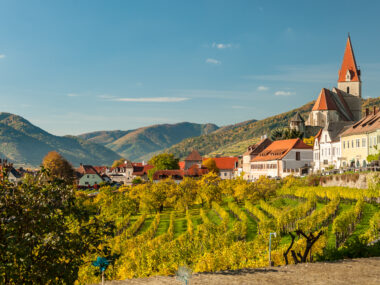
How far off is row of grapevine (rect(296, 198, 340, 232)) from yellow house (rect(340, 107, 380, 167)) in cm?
1833

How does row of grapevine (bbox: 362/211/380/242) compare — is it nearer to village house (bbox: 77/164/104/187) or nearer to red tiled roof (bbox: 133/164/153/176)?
village house (bbox: 77/164/104/187)

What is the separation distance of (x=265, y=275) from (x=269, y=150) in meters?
84.9

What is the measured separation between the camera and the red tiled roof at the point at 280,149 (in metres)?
86.4

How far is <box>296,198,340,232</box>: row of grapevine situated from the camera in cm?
2999

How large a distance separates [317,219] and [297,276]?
62.3 ft

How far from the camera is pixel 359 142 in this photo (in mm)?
56688

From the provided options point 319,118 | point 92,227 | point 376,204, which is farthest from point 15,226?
point 319,118

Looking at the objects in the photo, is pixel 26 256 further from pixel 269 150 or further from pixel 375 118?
pixel 269 150

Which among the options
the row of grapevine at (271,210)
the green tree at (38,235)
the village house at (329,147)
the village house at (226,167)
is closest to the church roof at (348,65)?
the village house at (226,167)

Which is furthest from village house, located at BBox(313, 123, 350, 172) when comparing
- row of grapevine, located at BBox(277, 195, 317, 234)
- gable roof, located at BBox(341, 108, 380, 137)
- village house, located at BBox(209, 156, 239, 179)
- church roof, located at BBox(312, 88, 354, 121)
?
village house, located at BBox(209, 156, 239, 179)

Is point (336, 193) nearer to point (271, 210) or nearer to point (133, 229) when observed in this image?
point (271, 210)

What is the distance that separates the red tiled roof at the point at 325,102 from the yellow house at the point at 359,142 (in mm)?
60483

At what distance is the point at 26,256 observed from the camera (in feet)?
32.3

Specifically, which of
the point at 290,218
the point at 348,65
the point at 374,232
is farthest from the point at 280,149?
the point at 374,232
